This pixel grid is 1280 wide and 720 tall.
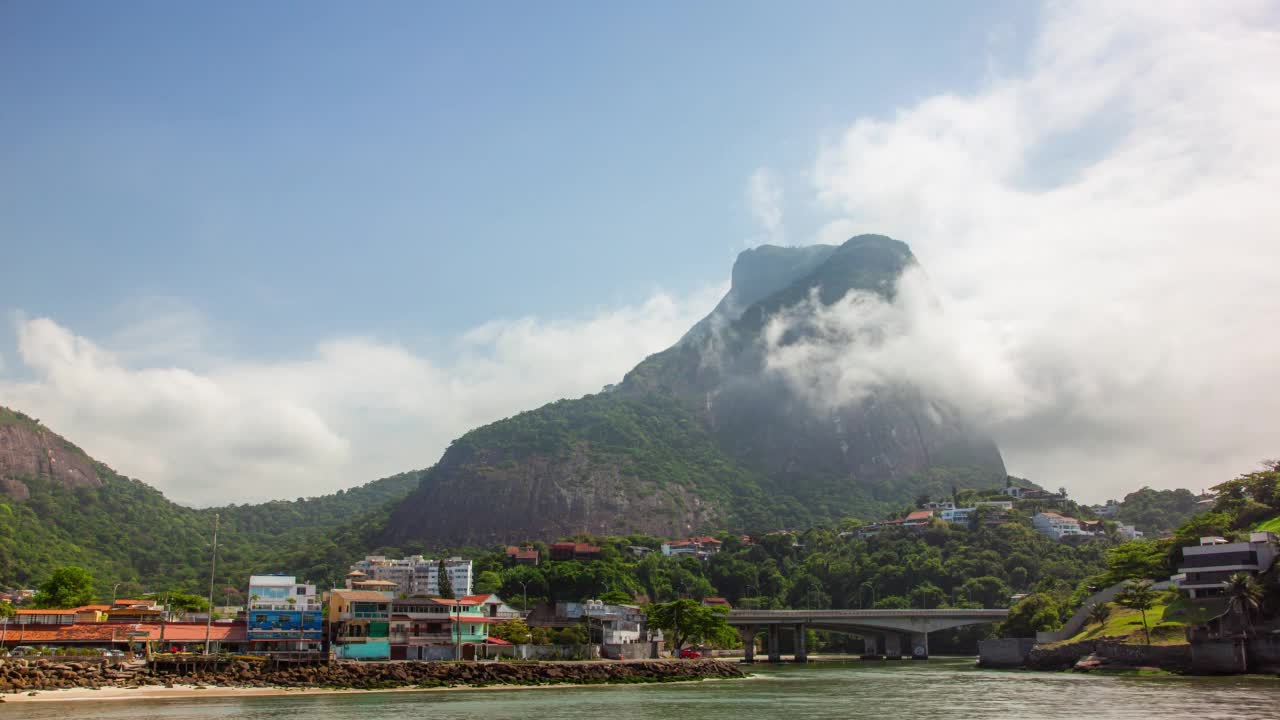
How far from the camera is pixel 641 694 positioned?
72.4 meters

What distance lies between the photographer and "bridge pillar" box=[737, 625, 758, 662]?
142300 mm

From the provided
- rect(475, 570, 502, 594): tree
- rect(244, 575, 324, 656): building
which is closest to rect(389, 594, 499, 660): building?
rect(244, 575, 324, 656): building

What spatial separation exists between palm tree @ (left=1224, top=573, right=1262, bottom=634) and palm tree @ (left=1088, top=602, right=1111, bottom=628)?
17.4 meters

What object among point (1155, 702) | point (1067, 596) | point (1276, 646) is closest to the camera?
point (1155, 702)

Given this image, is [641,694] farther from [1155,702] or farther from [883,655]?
[883,655]

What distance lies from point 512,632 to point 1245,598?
63885mm

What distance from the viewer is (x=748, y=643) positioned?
145 meters

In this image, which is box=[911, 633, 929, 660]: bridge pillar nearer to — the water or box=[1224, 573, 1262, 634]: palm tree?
the water


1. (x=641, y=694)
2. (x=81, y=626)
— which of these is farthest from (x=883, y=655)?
(x=81, y=626)

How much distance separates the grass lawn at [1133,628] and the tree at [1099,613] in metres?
0.36

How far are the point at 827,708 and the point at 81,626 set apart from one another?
63455 mm

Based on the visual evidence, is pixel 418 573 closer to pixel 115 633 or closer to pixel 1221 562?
pixel 115 633

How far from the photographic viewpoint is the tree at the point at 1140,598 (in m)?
88.6

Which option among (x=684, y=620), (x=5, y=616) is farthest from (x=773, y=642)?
(x=5, y=616)
